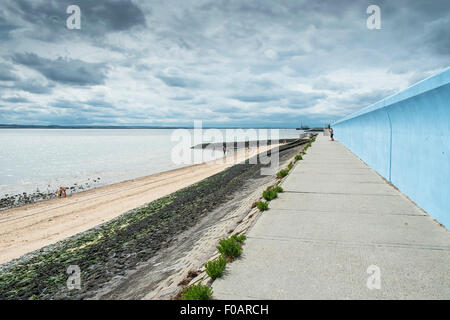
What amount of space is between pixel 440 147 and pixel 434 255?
2282 mm

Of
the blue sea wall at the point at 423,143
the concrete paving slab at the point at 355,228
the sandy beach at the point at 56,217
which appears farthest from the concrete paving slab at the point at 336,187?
the sandy beach at the point at 56,217

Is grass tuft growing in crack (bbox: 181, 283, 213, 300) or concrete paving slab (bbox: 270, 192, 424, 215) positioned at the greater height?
concrete paving slab (bbox: 270, 192, 424, 215)

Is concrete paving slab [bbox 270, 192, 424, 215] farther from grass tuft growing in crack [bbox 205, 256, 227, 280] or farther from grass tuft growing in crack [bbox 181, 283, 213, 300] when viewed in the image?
grass tuft growing in crack [bbox 181, 283, 213, 300]

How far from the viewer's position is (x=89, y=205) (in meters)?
15.6

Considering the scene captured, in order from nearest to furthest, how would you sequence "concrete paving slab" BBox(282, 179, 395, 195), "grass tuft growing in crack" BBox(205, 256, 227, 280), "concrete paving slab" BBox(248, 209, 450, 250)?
"grass tuft growing in crack" BBox(205, 256, 227, 280), "concrete paving slab" BBox(248, 209, 450, 250), "concrete paving slab" BBox(282, 179, 395, 195)

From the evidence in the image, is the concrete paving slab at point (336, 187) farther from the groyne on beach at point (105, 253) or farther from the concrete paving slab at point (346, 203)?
the groyne on beach at point (105, 253)

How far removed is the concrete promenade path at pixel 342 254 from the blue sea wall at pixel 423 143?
0.43 m

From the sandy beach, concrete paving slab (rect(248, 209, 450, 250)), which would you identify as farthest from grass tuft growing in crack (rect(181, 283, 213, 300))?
the sandy beach


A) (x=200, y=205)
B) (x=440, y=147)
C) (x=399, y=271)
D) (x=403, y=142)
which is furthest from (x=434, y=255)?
(x=200, y=205)

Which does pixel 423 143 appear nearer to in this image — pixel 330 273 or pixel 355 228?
pixel 355 228

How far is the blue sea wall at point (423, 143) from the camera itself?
4.83 meters

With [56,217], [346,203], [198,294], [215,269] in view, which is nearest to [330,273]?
[215,269]

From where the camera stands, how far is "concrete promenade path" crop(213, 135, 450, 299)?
10.2 feet

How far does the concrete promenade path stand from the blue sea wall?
43cm
